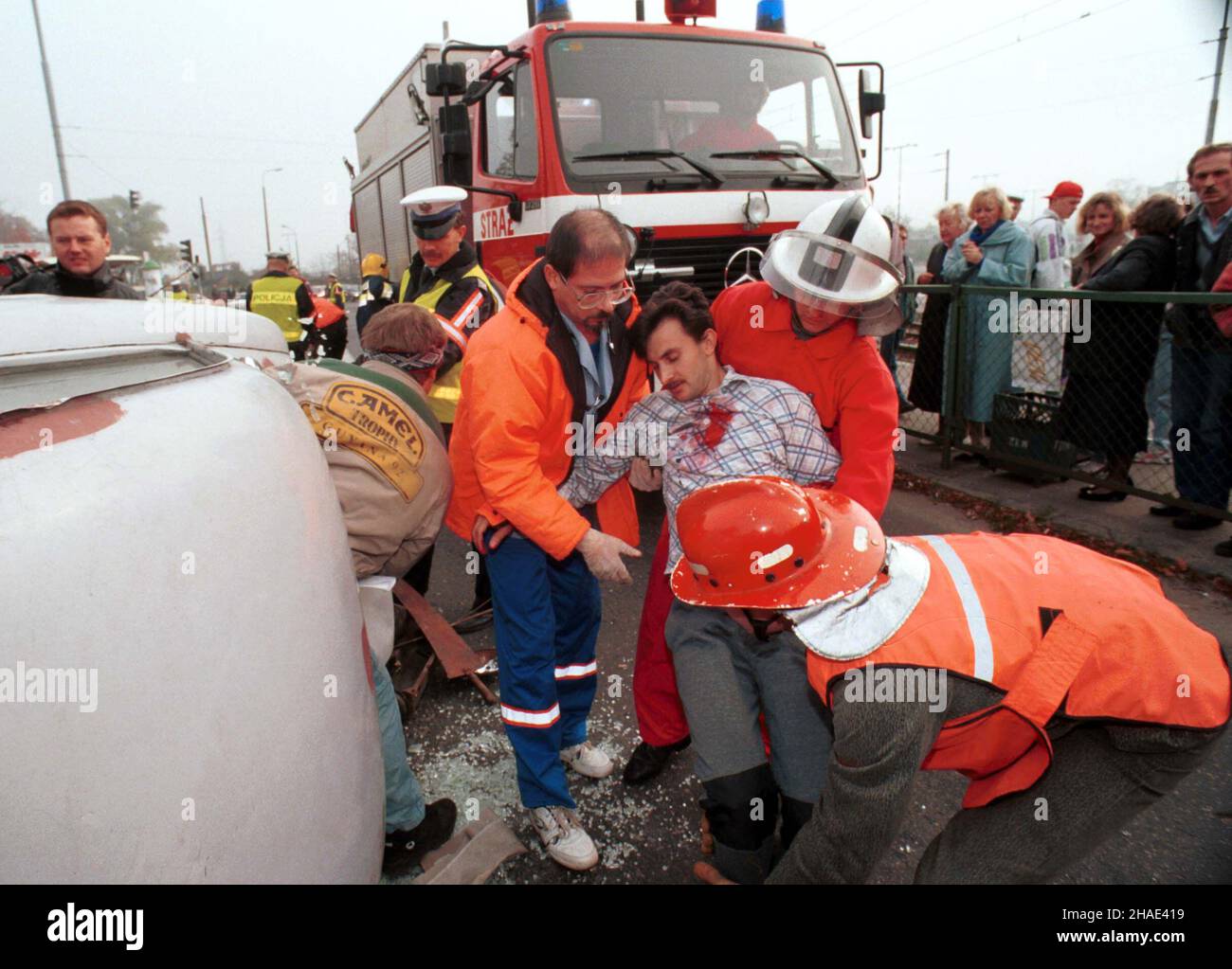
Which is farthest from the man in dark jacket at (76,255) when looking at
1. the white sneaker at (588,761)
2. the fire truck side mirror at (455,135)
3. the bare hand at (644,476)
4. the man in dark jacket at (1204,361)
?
the man in dark jacket at (1204,361)

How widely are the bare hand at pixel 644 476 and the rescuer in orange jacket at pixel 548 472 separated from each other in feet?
0.41

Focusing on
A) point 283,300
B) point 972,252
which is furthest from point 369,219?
point 972,252

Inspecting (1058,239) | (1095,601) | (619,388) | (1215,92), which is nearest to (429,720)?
(619,388)

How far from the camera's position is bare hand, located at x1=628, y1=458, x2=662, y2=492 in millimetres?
2293

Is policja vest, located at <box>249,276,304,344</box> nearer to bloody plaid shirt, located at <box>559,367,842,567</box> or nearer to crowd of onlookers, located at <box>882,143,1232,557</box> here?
crowd of onlookers, located at <box>882,143,1232,557</box>

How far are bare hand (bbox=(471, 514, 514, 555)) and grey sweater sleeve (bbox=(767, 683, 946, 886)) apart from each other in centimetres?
102

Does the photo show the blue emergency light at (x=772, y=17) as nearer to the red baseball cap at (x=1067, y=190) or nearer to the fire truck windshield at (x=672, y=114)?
the fire truck windshield at (x=672, y=114)

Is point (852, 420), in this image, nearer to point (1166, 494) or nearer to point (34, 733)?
point (34, 733)

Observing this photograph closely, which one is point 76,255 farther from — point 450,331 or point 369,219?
point 369,219

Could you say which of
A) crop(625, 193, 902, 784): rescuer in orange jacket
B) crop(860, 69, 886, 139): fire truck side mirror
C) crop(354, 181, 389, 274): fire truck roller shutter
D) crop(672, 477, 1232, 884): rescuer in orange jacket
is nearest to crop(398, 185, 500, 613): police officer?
crop(625, 193, 902, 784): rescuer in orange jacket

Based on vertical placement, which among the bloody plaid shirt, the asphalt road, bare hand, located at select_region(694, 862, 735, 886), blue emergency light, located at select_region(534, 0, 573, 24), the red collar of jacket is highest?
blue emergency light, located at select_region(534, 0, 573, 24)

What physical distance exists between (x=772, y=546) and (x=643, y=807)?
52.7 inches
